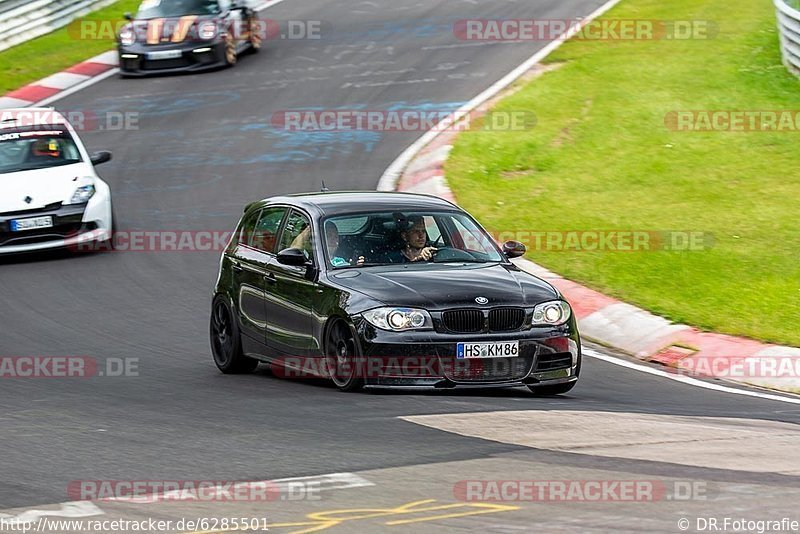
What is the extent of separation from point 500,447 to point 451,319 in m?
2.01

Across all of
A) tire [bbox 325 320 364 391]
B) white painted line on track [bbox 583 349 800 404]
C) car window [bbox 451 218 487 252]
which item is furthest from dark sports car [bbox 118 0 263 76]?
tire [bbox 325 320 364 391]

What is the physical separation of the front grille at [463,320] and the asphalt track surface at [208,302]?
1.58ft

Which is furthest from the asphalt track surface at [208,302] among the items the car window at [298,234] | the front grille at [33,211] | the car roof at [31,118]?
the car roof at [31,118]

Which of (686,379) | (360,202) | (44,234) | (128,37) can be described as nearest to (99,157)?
(44,234)

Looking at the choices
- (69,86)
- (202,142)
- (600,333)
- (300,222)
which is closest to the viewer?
(300,222)

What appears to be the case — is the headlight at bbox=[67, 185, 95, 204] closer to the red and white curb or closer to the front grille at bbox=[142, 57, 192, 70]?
the red and white curb

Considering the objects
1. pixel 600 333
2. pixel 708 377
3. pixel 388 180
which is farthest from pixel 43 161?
pixel 708 377

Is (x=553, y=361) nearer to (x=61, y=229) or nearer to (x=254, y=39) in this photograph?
(x=61, y=229)

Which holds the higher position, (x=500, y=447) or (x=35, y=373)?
(x=500, y=447)

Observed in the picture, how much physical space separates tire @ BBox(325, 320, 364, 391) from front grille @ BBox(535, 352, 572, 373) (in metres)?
1.28

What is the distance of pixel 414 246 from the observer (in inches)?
450

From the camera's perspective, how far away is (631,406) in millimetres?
10547

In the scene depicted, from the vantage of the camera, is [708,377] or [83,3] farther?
[83,3]

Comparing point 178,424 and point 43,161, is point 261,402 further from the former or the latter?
point 43,161
